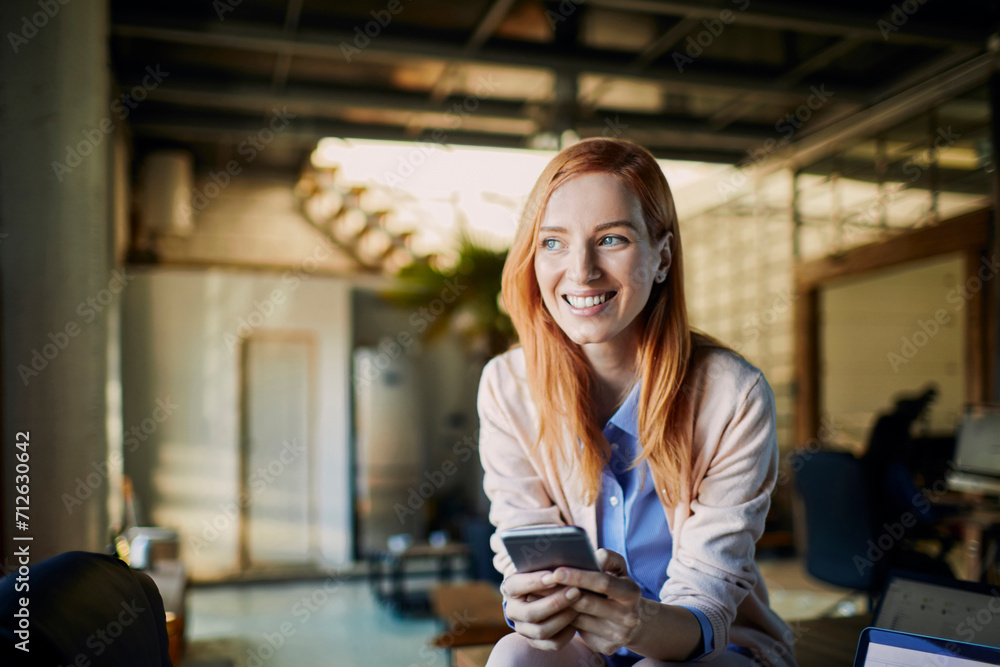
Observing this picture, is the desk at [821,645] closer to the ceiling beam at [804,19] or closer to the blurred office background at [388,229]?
the blurred office background at [388,229]

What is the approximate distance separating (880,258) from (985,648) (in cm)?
567

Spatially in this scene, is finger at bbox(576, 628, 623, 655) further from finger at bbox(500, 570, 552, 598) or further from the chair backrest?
the chair backrest

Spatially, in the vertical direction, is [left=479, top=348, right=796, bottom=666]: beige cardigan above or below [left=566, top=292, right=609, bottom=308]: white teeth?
below

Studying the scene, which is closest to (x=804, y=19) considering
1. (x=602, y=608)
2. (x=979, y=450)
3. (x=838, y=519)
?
(x=979, y=450)

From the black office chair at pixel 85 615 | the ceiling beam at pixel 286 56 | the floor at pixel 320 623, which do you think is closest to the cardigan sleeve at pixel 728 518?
the black office chair at pixel 85 615

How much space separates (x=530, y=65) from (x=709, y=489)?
15.9 feet

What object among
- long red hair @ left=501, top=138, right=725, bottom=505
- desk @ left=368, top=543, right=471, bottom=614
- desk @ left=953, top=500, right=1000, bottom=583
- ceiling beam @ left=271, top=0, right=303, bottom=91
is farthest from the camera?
desk @ left=368, top=543, right=471, bottom=614

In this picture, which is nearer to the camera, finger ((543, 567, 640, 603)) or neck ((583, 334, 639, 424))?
finger ((543, 567, 640, 603))

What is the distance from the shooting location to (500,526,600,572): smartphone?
984 mm

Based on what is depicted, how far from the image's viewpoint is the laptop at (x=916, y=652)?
114 cm

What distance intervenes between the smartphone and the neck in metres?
0.47

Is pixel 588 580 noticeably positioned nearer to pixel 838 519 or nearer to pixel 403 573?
pixel 838 519

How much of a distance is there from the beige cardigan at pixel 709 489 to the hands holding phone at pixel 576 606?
0.17 m

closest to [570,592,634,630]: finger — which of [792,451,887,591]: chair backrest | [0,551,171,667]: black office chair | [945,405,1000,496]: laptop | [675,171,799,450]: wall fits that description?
[0,551,171,667]: black office chair
